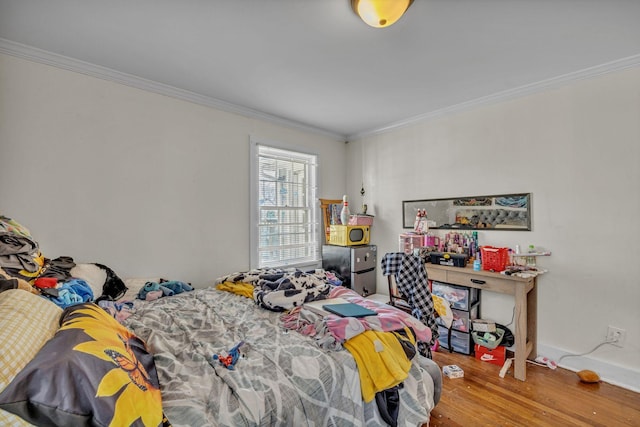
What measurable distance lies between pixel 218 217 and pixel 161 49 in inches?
61.3

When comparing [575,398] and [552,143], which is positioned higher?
[552,143]

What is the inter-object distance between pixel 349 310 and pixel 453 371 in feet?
4.46

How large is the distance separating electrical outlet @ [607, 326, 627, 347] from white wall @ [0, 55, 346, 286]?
331 cm

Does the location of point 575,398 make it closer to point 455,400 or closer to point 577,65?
point 455,400

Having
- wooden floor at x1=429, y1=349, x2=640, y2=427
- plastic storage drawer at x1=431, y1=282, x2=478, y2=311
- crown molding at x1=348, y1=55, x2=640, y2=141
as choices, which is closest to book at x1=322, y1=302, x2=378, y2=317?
wooden floor at x1=429, y1=349, x2=640, y2=427

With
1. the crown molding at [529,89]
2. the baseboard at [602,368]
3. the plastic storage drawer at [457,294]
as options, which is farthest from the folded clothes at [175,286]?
the baseboard at [602,368]

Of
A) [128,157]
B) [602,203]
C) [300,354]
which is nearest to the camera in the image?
[300,354]

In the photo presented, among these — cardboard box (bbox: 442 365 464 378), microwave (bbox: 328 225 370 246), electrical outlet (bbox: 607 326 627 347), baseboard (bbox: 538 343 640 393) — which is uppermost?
microwave (bbox: 328 225 370 246)

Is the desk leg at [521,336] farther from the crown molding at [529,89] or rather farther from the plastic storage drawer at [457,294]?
the crown molding at [529,89]

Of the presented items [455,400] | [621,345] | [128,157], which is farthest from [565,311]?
[128,157]

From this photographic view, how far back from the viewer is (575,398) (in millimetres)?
2033

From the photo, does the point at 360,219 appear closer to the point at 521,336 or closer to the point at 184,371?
the point at 521,336

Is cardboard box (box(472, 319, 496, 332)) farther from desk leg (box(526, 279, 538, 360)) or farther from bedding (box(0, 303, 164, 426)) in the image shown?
bedding (box(0, 303, 164, 426))

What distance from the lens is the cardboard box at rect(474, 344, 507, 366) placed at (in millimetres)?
2498
